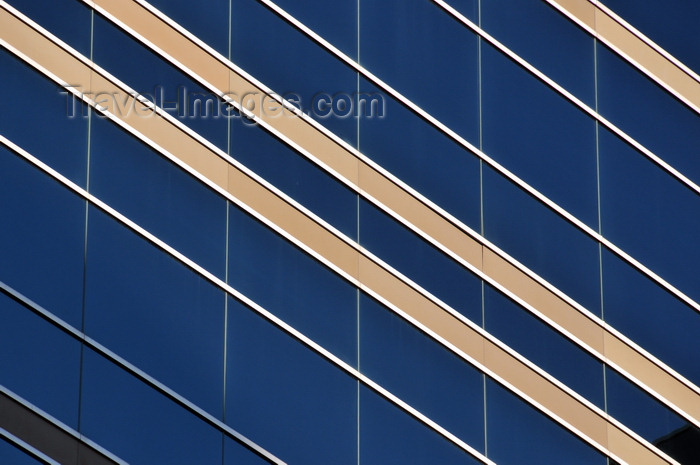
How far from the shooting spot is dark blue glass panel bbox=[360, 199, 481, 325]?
24.4m

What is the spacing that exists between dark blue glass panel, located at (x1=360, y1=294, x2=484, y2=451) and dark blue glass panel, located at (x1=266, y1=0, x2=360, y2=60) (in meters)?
4.05

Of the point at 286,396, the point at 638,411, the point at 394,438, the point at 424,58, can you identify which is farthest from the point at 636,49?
the point at 286,396

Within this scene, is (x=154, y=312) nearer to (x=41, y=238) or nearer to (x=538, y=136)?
(x=41, y=238)

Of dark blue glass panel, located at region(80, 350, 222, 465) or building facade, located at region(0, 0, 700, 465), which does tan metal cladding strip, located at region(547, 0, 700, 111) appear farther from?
dark blue glass panel, located at region(80, 350, 222, 465)

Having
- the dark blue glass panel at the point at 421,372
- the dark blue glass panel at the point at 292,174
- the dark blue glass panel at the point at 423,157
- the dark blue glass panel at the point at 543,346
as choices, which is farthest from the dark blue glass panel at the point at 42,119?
the dark blue glass panel at the point at 543,346

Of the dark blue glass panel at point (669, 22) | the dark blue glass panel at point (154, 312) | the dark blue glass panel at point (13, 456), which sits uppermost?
the dark blue glass panel at point (669, 22)

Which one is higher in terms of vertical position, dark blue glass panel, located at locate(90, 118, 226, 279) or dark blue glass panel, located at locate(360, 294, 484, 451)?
dark blue glass panel, located at locate(90, 118, 226, 279)

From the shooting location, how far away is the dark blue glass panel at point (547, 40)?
25562 millimetres

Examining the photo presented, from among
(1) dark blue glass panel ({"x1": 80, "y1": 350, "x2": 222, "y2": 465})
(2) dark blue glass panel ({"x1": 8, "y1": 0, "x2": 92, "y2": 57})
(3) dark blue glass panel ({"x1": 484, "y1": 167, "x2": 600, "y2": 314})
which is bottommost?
(1) dark blue glass panel ({"x1": 80, "y1": 350, "x2": 222, "y2": 465})

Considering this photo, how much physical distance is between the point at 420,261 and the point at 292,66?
3625 mm

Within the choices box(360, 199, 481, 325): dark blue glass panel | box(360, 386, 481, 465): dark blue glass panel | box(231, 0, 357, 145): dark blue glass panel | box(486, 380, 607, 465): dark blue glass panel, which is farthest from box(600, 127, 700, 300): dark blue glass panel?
box(360, 386, 481, 465): dark blue glass panel

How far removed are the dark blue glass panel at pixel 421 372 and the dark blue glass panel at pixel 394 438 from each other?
9.1 inches

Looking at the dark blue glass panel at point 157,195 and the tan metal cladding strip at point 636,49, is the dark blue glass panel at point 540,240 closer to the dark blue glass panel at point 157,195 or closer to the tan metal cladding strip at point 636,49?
the tan metal cladding strip at point 636,49

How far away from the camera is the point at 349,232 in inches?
959
